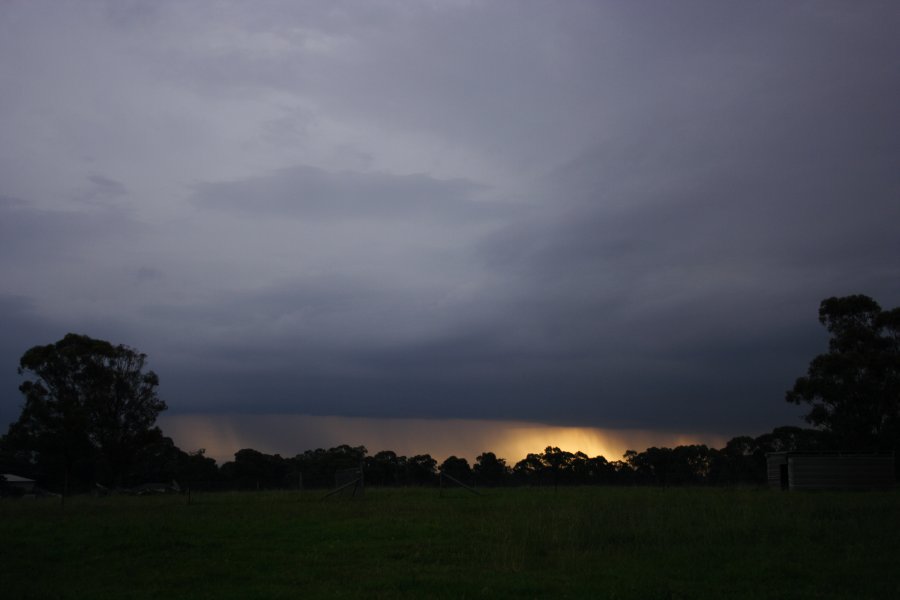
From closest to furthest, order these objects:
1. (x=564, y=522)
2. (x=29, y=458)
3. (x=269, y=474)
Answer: (x=564, y=522) < (x=29, y=458) < (x=269, y=474)

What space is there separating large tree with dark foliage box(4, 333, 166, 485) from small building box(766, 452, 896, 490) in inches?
1885

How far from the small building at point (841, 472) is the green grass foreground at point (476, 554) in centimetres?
1556

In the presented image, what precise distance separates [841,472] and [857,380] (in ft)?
57.6

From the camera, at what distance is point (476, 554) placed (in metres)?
15.9

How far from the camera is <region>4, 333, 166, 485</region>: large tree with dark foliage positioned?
57.6m

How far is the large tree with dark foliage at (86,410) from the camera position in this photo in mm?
57625

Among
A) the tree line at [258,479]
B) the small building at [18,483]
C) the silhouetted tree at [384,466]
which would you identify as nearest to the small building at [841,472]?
the tree line at [258,479]

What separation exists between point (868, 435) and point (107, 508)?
49.3 m

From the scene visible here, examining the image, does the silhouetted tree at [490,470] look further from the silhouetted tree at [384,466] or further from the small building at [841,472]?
the small building at [841,472]

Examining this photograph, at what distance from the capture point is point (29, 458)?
72.6 metres

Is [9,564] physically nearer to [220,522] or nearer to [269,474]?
[220,522]

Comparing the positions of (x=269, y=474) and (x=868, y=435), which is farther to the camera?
(x=269, y=474)

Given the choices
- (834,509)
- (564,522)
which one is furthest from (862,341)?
(564,522)

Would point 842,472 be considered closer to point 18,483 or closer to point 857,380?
point 857,380
